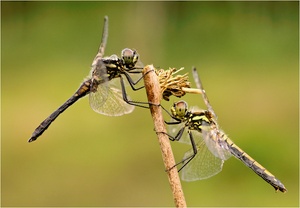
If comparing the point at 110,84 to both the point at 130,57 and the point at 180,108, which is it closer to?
the point at 130,57

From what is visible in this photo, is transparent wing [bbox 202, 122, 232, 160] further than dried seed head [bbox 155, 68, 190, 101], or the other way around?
transparent wing [bbox 202, 122, 232, 160]

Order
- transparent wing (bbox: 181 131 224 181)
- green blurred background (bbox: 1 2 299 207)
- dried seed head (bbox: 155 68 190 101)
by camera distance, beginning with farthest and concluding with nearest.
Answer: green blurred background (bbox: 1 2 299 207) < transparent wing (bbox: 181 131 224 181) < dried seed head (bbox: 155 68 190 101)

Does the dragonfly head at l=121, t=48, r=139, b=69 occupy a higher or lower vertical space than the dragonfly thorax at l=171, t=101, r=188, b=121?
higher

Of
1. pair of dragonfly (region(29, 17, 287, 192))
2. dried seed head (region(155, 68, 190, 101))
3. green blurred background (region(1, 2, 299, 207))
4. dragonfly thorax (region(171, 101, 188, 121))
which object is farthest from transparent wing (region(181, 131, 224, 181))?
green blurred background (region(1, 2, 299, 207))

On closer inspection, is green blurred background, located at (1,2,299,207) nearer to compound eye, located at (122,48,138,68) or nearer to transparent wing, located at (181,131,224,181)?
transparent wing, located at (181,131,224,181)

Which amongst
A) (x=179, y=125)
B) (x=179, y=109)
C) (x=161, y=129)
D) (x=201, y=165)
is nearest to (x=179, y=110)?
A: (x=179, y=109)

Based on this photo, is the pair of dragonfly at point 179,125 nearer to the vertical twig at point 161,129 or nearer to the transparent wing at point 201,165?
the transparent wing at point 201,165

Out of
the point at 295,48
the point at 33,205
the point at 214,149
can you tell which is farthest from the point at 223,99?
the point at 214,149
